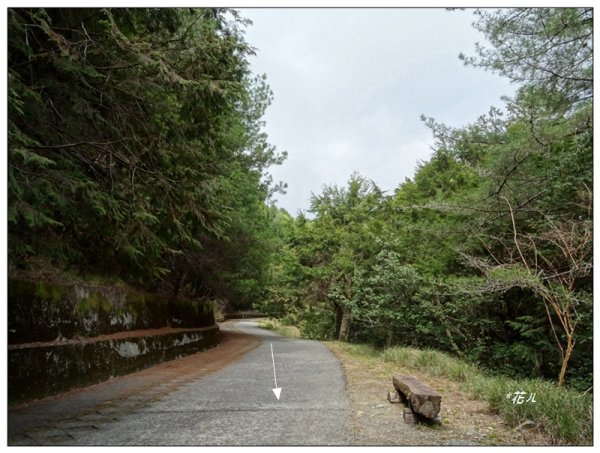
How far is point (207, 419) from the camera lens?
4.39 m

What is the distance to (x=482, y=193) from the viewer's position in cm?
949

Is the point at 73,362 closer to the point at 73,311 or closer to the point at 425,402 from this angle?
the point at 73,311

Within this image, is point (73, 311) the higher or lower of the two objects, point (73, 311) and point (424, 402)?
the higher

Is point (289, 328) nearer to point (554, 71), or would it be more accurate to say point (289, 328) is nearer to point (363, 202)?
point (363, 202)

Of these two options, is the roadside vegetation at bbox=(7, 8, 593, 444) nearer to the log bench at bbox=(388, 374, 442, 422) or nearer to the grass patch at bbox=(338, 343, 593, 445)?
the grass patch at bbox=(338, 343, 593, 445)

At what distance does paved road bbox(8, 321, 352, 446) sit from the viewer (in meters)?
3.71

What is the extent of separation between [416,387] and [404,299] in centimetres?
875

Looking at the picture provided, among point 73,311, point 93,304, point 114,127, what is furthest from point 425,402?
point 93,304

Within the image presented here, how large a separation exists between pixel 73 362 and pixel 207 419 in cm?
302

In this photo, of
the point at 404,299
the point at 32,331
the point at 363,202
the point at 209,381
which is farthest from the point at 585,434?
the point at 363,202

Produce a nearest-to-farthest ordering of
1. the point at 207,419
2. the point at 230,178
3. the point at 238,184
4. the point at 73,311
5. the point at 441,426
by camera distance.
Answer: the point at 441,426 < the point at 207,419 < the point at 73,311 < the point at 230,178 < the point at 238,184

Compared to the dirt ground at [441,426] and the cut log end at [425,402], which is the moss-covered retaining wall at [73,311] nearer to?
the dirt ground at [441,426]

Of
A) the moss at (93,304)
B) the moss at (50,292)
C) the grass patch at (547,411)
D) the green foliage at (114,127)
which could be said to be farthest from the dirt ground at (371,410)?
the green foliage at (114,127)

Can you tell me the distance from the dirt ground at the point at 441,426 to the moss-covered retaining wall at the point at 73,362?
4029 millimetres
